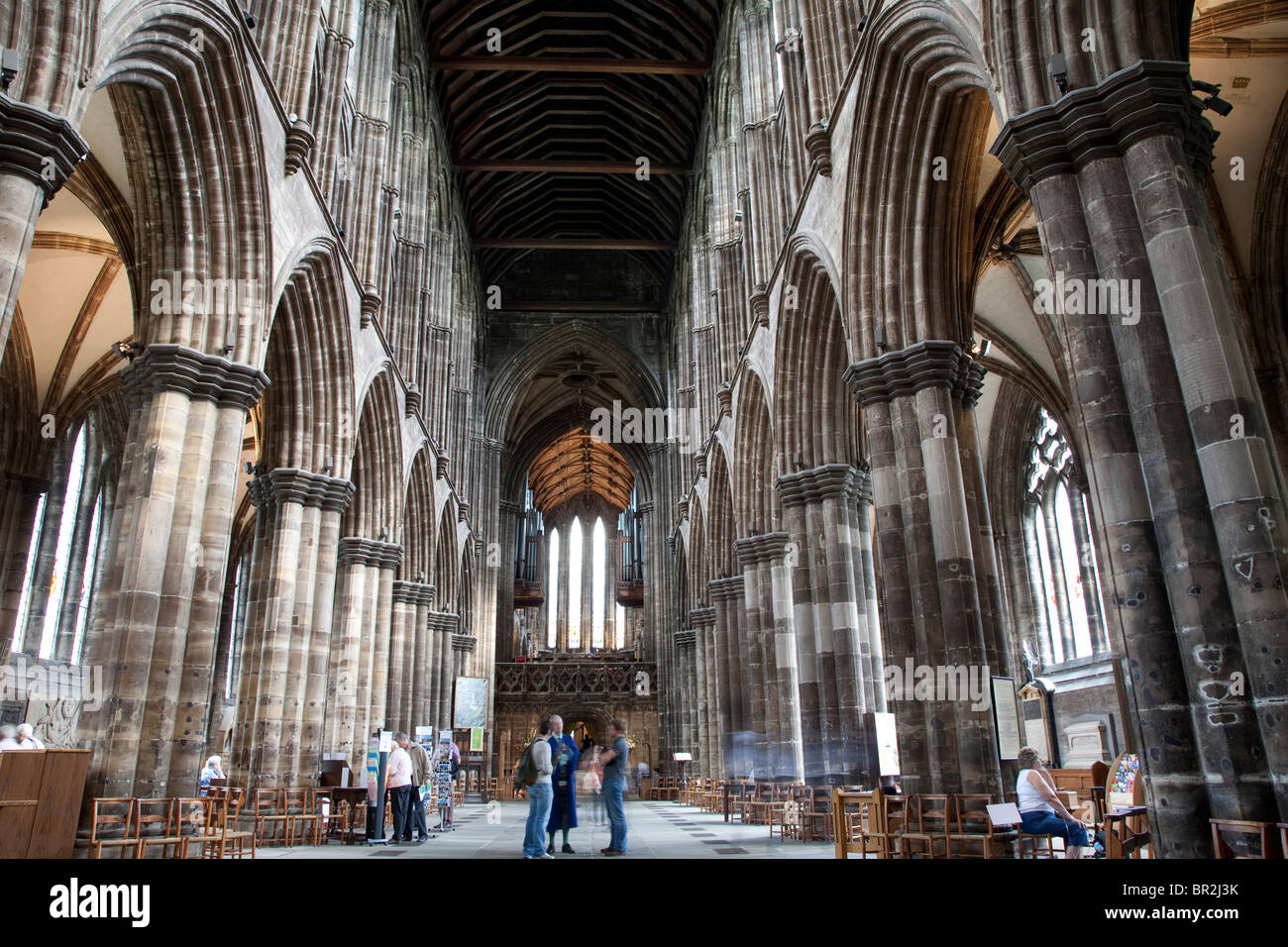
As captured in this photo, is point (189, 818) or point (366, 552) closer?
point (189, 818)

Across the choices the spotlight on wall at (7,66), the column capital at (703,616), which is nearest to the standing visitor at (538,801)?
the spotlight on wall at (7,66)

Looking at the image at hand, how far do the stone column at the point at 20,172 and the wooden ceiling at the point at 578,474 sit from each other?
32.4 metres

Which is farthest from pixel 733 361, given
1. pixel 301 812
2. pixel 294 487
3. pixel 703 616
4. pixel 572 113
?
pixel 301 812

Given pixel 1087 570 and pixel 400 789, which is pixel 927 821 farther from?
pixel 1087 570

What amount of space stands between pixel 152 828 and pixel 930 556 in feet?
25.5

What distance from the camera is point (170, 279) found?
9359mm

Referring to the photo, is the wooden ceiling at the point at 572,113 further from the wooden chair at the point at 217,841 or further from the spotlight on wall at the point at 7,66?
the wooden chair at the point at 217,841

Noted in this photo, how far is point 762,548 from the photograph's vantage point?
55.0ft

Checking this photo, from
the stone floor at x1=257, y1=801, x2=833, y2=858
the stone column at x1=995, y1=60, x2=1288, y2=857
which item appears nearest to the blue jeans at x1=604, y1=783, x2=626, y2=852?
the stone floor at x1=257, y1=801, x2=833, y2=858

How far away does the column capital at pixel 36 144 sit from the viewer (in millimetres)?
6059

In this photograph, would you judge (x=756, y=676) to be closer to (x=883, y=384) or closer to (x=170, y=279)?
(x=883, y=384)

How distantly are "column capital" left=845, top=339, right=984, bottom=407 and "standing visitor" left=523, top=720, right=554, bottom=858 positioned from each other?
5.30 m

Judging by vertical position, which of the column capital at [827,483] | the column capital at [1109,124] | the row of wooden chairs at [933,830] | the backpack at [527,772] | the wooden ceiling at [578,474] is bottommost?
the row of wooden chairs at [933,830]
